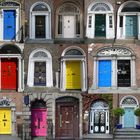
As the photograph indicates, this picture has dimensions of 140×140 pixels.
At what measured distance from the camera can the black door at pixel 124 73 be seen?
35719 millimetres

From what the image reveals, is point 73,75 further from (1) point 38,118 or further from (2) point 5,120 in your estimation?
(2) point 5,120

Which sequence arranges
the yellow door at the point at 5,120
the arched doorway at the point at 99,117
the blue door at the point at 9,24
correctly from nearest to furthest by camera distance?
the arched doorway at the point at 99,117 → the yellow door at the point at 5,120 → the blue door at the point at 9,24

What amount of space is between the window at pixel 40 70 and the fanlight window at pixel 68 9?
2.81 metres

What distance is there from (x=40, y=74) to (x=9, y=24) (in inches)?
145

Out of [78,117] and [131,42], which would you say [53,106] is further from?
[131,42]

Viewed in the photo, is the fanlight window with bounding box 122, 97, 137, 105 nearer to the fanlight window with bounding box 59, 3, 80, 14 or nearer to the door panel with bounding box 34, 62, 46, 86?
the door panel with bounding box 34, 62, 46, 86

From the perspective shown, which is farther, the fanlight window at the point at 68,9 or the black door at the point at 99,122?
the fanlight window at the point at 68,9

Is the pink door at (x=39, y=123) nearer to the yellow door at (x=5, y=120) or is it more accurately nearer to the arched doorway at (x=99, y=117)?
the yellow door at (x=5, y=120)

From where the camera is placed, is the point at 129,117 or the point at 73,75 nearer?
the point at 129,117

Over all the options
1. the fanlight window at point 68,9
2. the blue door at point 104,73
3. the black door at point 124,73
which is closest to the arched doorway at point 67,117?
the blue door at point 104,73

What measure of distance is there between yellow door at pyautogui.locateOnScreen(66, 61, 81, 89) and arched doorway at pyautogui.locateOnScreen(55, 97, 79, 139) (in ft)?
2.76

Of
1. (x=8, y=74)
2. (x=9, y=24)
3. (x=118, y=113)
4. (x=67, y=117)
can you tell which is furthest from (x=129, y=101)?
(x=9, y=24)

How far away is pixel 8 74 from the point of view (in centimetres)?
3591

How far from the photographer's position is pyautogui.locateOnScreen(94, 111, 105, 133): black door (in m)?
35.6
